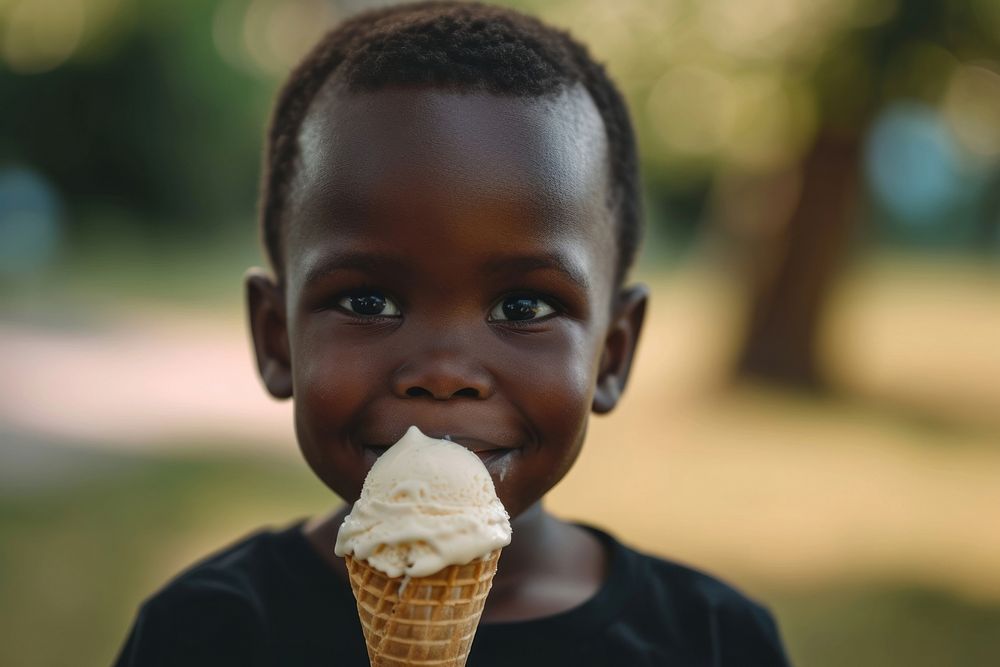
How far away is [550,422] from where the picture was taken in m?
1.69

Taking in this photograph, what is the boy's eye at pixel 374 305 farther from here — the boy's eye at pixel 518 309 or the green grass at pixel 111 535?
the green grass at pixel 111 535

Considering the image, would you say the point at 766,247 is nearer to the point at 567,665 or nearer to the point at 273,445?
the point at 273,445

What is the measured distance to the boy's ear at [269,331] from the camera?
2002mm

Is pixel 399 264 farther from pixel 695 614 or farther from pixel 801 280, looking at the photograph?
pixel 801 280

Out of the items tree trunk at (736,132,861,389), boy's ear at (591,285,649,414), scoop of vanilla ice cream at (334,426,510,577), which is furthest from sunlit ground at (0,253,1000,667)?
scoop of vanilla ice cream at (334,426,510,577)

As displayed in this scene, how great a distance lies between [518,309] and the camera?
1702mm

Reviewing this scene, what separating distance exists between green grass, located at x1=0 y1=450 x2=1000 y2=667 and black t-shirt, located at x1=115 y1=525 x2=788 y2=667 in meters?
2.37

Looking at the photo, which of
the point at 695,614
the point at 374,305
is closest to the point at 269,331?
the point at 374,305

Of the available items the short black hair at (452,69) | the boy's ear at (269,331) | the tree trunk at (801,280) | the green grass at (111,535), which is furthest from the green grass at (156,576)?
the tree trunk at (801,280)

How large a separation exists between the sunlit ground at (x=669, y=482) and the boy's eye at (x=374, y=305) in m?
2.96

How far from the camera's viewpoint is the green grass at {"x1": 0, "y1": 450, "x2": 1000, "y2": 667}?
14.0 ft

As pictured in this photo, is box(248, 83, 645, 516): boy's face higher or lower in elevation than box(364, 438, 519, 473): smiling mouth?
higher

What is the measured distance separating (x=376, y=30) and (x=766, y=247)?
25.8 ft

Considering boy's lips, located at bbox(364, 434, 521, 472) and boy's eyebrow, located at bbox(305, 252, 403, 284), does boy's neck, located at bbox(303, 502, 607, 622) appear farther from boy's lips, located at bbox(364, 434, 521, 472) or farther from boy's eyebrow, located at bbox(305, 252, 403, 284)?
boy's eyebrow, located at bbox(305, 252, 403, 284)
